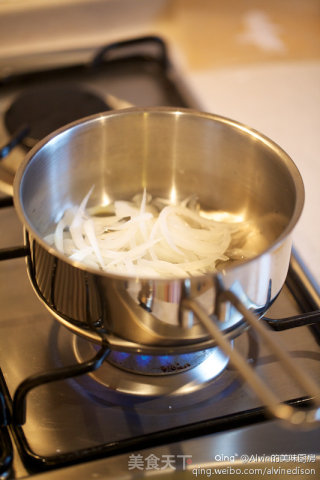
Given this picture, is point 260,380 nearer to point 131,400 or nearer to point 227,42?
point 131,400

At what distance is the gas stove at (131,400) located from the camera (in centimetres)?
49

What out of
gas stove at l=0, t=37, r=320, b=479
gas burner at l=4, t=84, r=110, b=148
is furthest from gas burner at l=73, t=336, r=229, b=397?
gas burner at l=4, t=84, r=110, b=148

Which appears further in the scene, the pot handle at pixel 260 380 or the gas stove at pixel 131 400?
the gas stove at pixel 131 400

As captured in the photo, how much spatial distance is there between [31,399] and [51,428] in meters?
0.04

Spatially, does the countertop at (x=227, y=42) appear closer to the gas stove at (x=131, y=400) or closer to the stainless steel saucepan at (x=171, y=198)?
the stainless steel saucepan at (x=171, y=198)

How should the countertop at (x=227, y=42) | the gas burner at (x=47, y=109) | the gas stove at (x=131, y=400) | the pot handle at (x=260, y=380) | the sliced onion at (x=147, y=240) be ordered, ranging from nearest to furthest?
the pot handle at (x=260, y=380) → the gas stove at (x=131, y=400) → the sliced onion at (x=147, y=240) → the gas burner at (x=47, y=109) → the countertop at (x=227, y=42)

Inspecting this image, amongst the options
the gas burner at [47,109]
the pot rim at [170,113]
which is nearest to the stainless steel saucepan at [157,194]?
the pot rim at [170,113]

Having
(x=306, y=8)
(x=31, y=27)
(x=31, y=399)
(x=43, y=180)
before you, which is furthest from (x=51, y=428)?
(x=306, y=8)

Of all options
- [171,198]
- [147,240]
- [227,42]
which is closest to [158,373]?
[147,240]

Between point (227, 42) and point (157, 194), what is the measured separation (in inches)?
20.8

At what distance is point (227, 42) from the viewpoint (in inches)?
44.3

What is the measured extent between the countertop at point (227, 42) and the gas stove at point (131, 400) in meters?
0.37

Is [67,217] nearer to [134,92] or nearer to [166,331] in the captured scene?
[166,331]

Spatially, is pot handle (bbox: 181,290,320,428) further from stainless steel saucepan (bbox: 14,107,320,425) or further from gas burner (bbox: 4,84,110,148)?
gas burner (bbox: 4,84,110,148)
